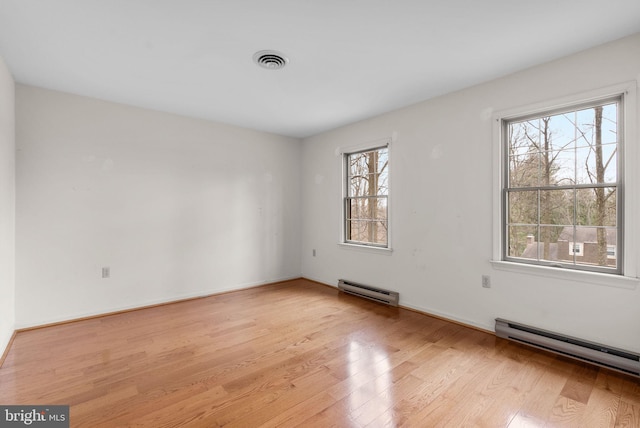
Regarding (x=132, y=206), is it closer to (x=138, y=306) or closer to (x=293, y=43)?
(x=138, y=306)

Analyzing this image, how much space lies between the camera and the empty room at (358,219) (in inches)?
75.6

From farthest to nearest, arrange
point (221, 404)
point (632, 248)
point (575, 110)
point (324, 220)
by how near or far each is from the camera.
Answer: point (324, 220), point (575, 110), point (632, 248), point (221, 404)

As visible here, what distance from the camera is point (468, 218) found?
3.10 m

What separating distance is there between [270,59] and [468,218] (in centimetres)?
246

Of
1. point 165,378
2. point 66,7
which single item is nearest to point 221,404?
point 165,378

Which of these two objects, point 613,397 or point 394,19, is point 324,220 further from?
point 613,397

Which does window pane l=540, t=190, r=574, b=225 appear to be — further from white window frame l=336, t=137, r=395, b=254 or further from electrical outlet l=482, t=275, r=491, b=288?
white window frame l=336, t=137, r=395, b=254

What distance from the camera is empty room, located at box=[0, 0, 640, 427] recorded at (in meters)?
1.92

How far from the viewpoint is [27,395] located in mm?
1917

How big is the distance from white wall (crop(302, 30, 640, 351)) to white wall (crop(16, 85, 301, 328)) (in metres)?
1.57

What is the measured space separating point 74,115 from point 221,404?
11.0 ft

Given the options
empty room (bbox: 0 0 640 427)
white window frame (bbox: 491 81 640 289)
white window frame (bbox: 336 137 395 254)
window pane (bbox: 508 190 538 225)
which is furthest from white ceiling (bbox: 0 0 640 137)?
window pane (bbox: 508 190 538 225)

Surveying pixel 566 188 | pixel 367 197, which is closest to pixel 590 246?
pixel 566 188

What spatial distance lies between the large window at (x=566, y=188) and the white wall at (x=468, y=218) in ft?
0.56
